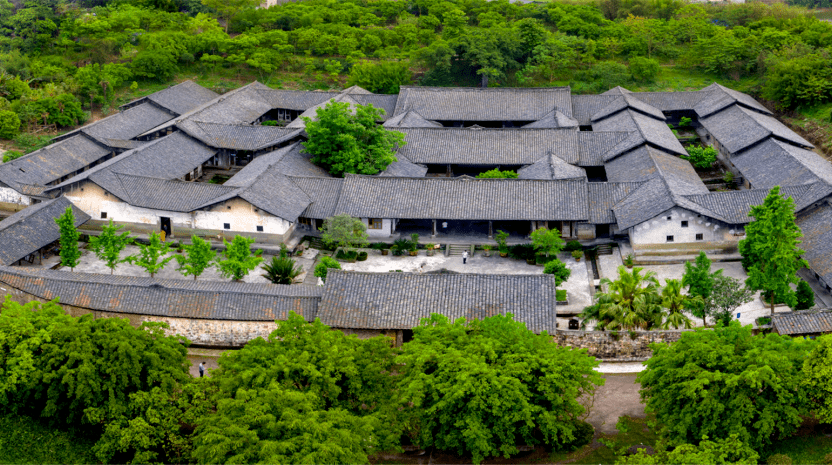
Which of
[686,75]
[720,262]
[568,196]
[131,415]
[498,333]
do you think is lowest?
[131,415]

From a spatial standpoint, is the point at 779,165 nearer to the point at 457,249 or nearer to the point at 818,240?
the point at 818,240

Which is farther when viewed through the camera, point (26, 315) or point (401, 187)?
point (401, 187)

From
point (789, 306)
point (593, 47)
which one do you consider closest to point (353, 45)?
point (593, 47)

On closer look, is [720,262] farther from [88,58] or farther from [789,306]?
[88,58]

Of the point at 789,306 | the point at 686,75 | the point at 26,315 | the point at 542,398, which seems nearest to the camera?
the point at 542,398

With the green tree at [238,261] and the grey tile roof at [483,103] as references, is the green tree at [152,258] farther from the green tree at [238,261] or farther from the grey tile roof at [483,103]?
the grey tile roof at [483,103]

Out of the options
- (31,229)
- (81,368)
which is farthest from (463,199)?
(81,368)

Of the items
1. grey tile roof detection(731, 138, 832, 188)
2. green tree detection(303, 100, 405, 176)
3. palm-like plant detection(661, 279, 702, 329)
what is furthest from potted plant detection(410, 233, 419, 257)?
grey tile roof detection(731, 138, 832, 188)
